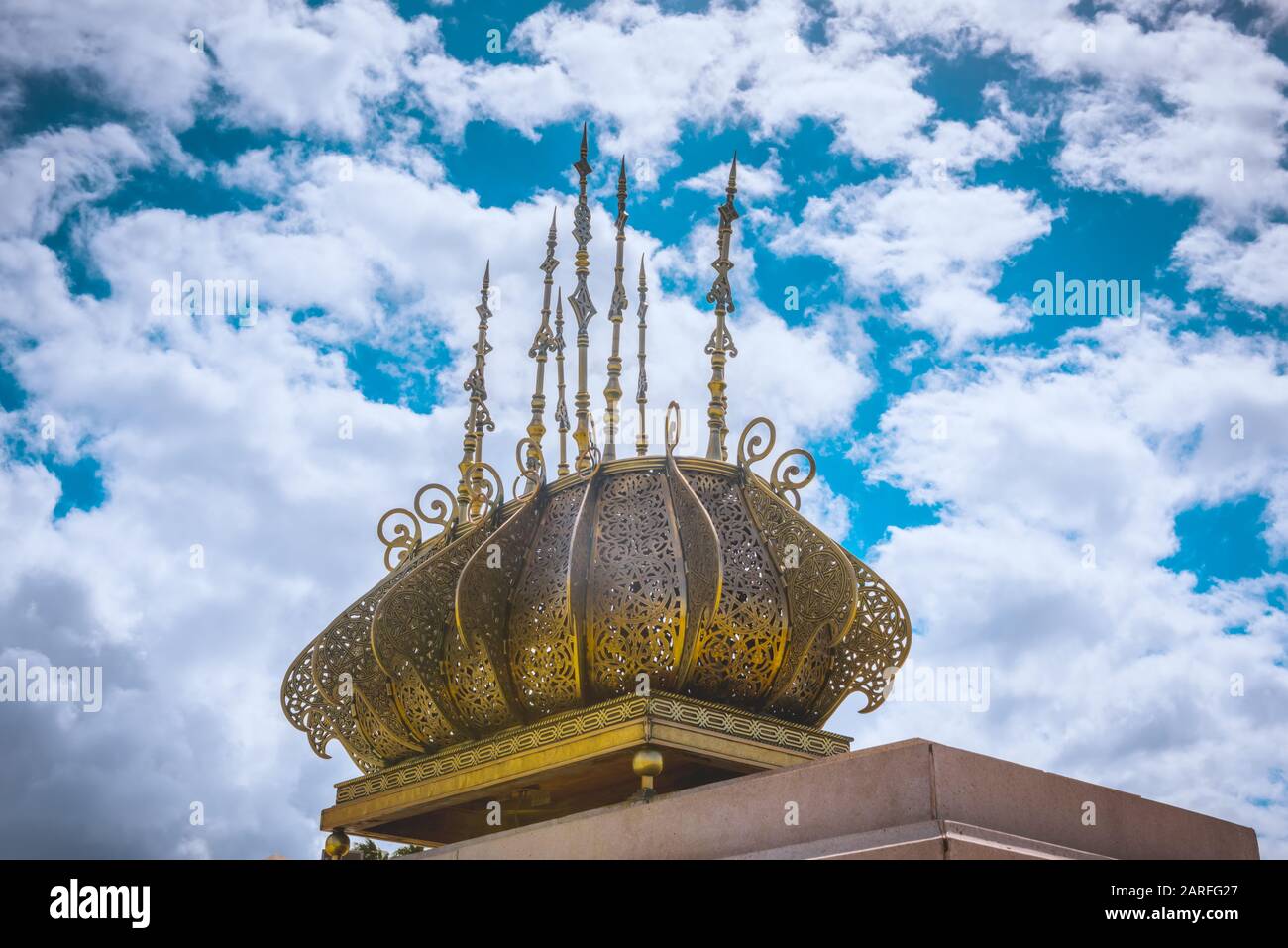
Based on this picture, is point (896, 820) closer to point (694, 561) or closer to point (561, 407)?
point (694, 561)

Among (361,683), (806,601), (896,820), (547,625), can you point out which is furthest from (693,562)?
(896,820)

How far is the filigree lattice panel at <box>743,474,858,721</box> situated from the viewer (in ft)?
34.2

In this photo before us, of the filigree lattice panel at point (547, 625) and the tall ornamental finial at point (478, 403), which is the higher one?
the tall ornamental finial at point (478, 403)

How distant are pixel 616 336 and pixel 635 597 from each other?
2.80 metres

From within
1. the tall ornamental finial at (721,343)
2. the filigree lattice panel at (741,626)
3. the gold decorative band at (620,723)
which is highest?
the tall ornamental finial at (721,343)

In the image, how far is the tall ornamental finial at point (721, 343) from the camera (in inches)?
464

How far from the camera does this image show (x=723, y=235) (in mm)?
12297

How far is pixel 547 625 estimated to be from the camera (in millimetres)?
10500

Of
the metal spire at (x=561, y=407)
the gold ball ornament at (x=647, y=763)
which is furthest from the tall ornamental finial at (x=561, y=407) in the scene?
the gold ball ornament at (x=647, y=763)

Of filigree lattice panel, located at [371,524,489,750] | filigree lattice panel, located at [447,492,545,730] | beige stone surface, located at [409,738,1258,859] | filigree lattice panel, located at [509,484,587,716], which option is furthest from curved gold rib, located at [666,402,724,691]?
filigree lattice panel, located at [371,524,489,750]

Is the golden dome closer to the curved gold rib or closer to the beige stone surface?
the curved gold rib

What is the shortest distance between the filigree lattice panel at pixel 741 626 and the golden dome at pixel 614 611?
0.03 feet

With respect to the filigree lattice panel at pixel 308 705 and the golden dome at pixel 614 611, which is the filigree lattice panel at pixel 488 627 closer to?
the golden dome at pixel 614 611
